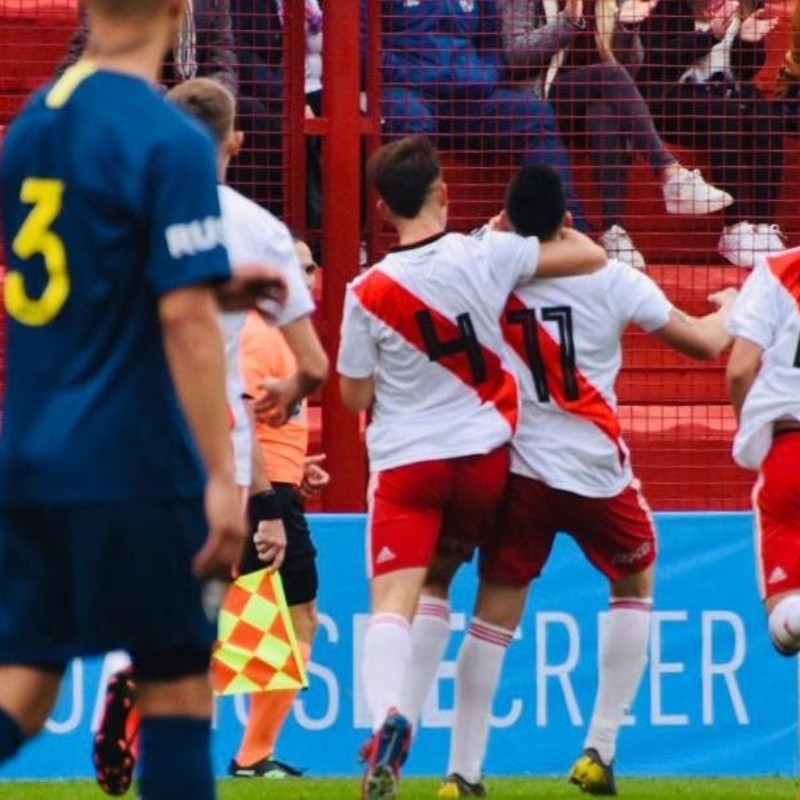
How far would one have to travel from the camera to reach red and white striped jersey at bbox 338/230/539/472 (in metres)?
8.01

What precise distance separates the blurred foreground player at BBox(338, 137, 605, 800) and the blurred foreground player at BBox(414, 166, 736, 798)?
0.18 metres

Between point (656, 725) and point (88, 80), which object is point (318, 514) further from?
point (88, 80)

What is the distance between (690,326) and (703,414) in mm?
2513

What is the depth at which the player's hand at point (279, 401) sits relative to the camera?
Result: 21.9 feet

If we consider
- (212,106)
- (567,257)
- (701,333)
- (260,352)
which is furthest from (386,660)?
(260,352)

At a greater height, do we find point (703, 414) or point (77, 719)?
point (703, 414)

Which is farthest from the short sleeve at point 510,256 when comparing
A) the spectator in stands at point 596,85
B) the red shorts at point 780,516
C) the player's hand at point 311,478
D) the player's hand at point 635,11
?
the player's hand at point 635,11

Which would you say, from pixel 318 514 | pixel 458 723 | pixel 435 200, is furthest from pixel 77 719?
pixel 435 200

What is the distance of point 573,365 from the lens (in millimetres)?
8367

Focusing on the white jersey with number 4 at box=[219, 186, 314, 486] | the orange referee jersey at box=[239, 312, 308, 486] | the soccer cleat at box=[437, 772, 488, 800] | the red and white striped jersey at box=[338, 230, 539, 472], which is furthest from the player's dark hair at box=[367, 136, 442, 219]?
the soccer cleat at box=[437, 772, 488, 800]

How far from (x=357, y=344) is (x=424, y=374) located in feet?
0.79

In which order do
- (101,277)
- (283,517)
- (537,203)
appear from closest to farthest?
(101,277), (537,203), (283,517)

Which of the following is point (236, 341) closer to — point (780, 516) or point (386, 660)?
point (386, 660)

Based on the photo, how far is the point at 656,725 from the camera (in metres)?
10.0
